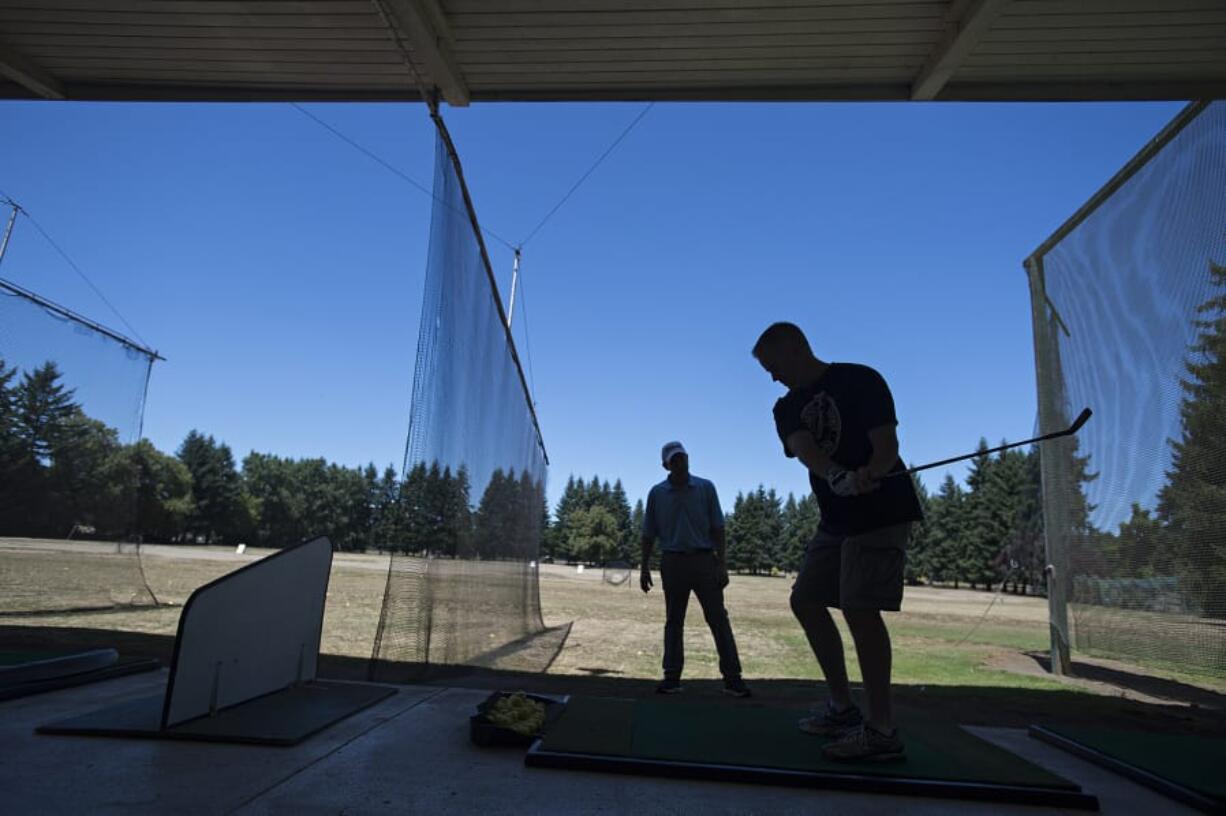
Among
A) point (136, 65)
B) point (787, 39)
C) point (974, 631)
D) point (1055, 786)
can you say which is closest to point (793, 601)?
point (1055, 786)

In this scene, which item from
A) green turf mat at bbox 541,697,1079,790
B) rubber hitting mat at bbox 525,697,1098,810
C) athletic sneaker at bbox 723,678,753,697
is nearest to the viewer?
rubber hitting mat at bbox 525,697,1098,810

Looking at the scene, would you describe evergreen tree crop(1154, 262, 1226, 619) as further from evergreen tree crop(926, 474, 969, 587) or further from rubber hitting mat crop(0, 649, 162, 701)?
evergreen tree crop(926, 474, 969, 587)

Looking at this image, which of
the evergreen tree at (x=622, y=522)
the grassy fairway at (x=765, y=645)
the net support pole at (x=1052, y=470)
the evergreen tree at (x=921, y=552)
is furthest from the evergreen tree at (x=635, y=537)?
the net support pole at (x=1052, y=470)

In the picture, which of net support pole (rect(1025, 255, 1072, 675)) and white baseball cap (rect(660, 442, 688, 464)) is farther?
A: net support pole (rect(1025, 255, 1072, 675))

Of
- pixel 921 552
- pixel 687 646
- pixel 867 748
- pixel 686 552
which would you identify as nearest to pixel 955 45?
pixel 686 552

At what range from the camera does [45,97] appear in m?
6.25

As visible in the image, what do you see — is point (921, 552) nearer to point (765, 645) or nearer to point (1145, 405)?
point (765, 645)

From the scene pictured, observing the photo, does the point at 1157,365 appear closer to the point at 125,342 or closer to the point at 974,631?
the point at 974,631

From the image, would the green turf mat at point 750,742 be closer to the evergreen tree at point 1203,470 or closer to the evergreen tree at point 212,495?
the evergreen tree at point 1203,470

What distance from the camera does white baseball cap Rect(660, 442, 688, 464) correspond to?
5.73m

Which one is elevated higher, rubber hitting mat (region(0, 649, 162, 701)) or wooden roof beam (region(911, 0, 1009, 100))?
wooden roof beam (region(911, 0, 1009, 100))

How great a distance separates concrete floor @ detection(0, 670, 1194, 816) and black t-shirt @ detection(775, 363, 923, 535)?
1066mm

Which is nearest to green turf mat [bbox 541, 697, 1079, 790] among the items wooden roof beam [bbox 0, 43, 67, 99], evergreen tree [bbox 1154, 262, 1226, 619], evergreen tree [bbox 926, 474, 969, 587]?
evergreen tree [bbox 1154, 262, 1226, 619]

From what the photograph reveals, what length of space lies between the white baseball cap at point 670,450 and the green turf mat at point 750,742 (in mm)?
2212
